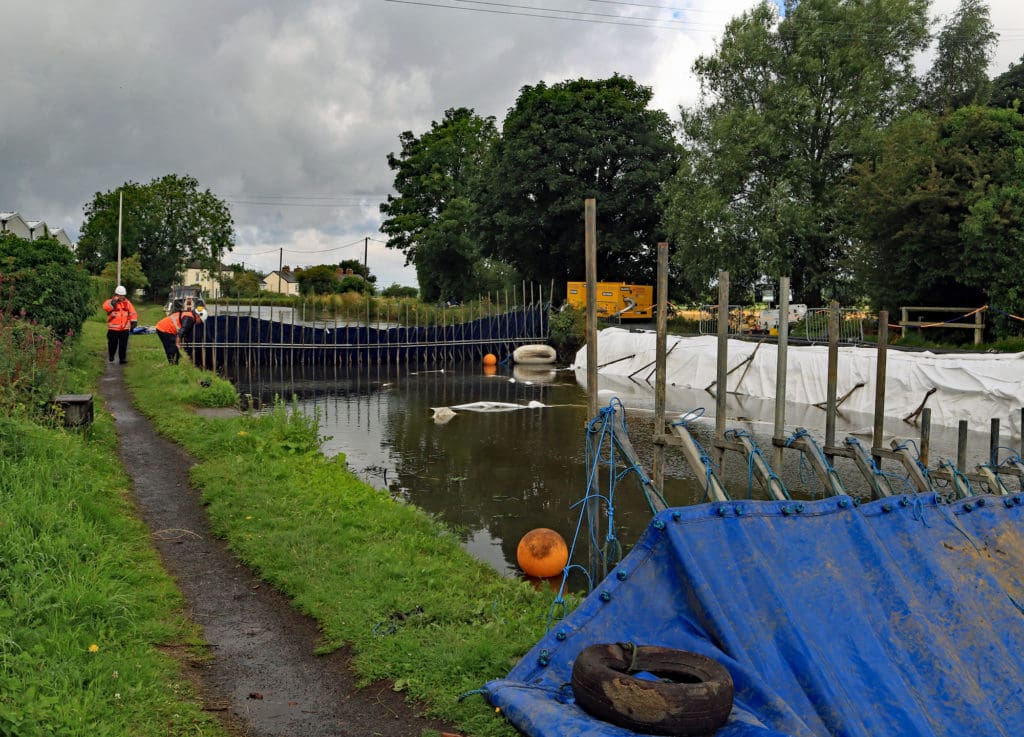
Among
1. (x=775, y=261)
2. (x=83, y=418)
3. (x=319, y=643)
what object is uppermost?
(x=775, y=261)

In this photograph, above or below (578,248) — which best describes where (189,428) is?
below

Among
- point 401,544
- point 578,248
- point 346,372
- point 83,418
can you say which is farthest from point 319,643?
point 578,248

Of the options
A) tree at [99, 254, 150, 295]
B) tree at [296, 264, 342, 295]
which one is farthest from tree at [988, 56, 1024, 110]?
tree at [296, 264, 342, 295]

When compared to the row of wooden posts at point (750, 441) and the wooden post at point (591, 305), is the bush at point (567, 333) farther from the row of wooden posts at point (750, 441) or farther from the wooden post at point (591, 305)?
the wooden post at point (591, 305)

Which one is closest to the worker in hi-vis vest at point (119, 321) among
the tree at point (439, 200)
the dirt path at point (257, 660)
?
the dirt path at point (257, 660)

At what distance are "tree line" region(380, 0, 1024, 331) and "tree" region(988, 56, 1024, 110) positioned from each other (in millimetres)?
100

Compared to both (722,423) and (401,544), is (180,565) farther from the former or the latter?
(722,423)

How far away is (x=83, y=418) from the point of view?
1064 cm

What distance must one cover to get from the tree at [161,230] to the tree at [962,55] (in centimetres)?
4982

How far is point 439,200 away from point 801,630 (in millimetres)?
53967

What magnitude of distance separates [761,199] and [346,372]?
57.8 feet

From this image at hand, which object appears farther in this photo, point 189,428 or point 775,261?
point 775,261

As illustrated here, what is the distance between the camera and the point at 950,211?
24.7 m

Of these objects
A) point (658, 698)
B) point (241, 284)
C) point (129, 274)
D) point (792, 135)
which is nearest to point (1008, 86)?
point (792, 135)
